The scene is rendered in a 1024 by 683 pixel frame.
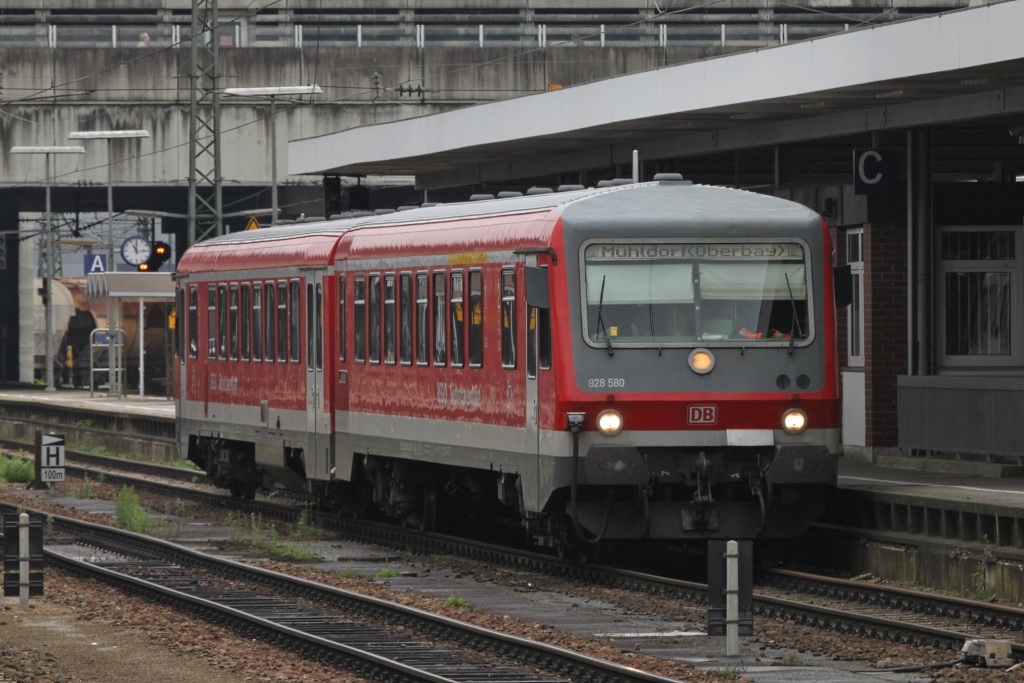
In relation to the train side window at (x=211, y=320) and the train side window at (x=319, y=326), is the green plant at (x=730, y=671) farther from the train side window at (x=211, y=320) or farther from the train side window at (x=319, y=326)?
the train side window at (x=211, y=320)

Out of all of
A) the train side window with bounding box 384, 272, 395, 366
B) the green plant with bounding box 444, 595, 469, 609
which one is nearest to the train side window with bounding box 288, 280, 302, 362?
the train side window with bounding box 384, 272, 395, 366

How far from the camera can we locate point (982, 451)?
20453mm

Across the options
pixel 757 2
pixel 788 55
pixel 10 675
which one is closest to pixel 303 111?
pixel 757 2

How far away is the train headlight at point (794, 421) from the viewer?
16484mm

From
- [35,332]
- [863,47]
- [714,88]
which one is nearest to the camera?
[863,47]

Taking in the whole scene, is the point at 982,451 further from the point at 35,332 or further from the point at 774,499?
the point at 35,332

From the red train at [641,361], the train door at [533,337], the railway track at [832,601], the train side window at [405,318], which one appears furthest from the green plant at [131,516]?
the train door at [533,337]

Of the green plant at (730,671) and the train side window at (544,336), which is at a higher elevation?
the train side window at (544,336)

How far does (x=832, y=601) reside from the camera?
15.6 metres

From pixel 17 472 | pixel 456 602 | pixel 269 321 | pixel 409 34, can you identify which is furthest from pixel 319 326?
pixel 409 34

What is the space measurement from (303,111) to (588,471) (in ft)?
117

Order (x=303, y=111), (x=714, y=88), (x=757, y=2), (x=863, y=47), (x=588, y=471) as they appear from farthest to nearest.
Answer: (x=757, y=2)
(x=303, y=111)
(x=714, y=88)
(x=863, y=47)
(x=588, y=471)

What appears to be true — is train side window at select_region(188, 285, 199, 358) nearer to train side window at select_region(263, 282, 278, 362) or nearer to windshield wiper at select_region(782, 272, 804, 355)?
train side window at select_region(263, 282, 278, 362)

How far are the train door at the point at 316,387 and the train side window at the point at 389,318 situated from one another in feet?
5.30
